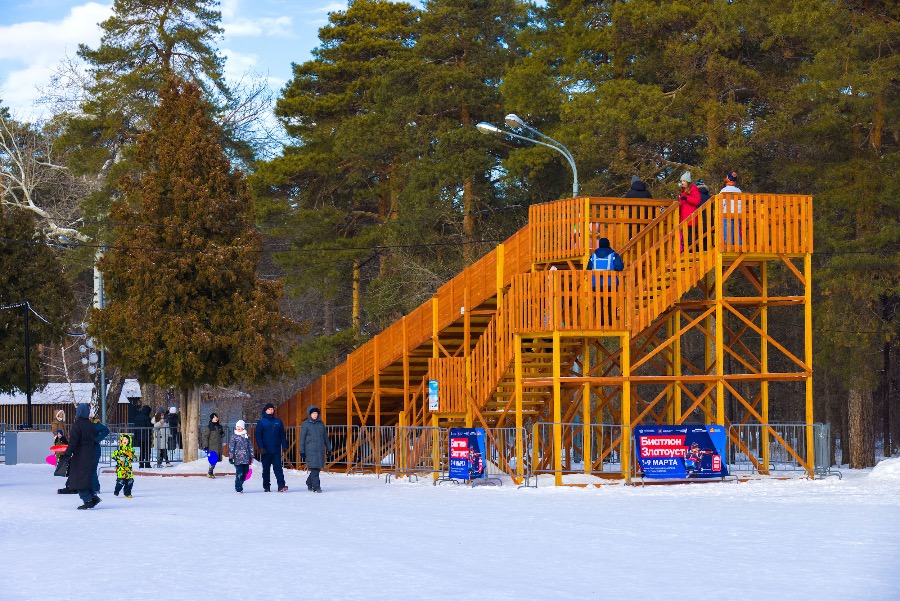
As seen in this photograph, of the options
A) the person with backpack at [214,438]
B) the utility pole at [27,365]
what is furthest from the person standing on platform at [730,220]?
the utility pole at [27,365]

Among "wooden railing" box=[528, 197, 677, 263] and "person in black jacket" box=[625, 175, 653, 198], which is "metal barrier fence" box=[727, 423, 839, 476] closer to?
"wooden railing" box=[528, 197, 677, 263]

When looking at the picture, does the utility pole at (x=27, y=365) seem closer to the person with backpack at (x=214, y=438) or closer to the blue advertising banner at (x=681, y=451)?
the person with backpack at (x=214, y=438)

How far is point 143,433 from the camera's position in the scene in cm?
3894

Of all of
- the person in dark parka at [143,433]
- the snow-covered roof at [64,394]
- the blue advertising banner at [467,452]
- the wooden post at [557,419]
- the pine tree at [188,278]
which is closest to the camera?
the wooden post at [557,419]

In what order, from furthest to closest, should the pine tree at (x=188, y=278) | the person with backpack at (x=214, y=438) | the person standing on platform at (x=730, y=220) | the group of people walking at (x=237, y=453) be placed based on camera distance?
the pine tree at (x=188, y=278) < the person with backpack at (x=214, y=438) < the person standing on platform at (x=730, y=220) < the group of people walking at (x=237, y=453)

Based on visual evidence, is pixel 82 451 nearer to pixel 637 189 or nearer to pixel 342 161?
pixel 637 189

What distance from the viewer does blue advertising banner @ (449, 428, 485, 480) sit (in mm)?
26703

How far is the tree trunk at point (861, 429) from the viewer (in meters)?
40.2

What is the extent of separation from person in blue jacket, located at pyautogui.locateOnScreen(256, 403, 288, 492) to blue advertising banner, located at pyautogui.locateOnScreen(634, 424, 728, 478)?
661 centimetres

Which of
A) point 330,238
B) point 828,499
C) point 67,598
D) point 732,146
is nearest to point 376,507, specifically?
point 828,499

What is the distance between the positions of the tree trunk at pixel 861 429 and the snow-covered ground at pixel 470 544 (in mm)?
14486

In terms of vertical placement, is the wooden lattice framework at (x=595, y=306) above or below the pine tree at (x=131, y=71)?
below

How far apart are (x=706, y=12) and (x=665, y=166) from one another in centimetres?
466

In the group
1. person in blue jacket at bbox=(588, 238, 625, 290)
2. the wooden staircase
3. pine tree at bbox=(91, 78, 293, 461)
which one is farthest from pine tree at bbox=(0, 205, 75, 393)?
person in blue jacket at bbox=(588, 238, 625, 290)
